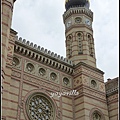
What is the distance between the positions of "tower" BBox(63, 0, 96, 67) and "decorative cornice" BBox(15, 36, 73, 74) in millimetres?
2224

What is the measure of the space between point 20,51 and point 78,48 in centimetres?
624

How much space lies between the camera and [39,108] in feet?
44.3

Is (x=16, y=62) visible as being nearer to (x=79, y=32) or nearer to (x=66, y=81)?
(x=66, y=81)

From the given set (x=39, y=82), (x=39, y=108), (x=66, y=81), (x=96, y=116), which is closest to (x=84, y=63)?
(x=66, y=81)

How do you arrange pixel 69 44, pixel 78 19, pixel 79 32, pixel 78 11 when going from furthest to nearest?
pixel 78 11, pixel 78 19, pixel 69 44, pixel 79 32

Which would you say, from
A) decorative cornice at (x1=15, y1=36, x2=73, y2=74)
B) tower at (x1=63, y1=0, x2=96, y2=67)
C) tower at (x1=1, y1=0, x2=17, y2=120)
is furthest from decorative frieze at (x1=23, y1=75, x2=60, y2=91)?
tower at (x1=63, y1=0, x2=96, y2=67)

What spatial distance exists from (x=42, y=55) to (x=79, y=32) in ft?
18.4

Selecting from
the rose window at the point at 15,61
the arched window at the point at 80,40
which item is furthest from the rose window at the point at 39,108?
the arched window at the point at 80,40

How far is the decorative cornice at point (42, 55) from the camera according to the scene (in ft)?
46.6

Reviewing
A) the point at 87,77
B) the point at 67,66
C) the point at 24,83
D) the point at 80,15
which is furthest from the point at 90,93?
the point at 80,15

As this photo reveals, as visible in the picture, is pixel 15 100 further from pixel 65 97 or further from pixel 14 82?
pixel 65 97

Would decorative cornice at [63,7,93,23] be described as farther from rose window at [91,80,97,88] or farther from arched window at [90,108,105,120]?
arched window at [90,108,105,120]

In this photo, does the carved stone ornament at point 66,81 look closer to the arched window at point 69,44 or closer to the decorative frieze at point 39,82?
the decorative frieze at point 39,82

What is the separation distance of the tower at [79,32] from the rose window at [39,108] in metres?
5.18
